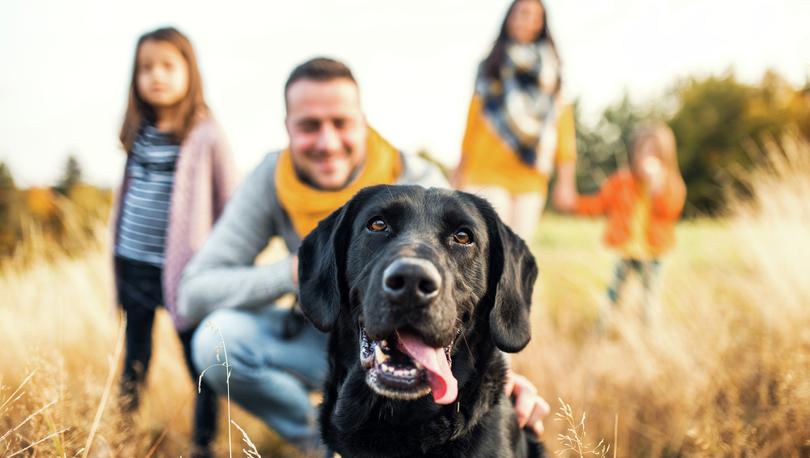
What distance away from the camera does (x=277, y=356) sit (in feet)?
8.62

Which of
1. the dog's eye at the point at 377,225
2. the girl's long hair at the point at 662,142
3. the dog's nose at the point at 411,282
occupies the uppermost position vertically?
the girl's long hair at the point at 662,142

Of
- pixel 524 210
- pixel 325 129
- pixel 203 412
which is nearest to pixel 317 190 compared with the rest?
pixel 325 129

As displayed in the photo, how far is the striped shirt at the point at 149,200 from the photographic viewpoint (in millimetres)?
3076

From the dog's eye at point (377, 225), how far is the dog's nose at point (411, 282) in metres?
0.38

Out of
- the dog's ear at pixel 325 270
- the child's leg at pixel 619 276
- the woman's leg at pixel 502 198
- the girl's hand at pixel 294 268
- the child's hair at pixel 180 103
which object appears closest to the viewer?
the dog's ear at pixel 325 270

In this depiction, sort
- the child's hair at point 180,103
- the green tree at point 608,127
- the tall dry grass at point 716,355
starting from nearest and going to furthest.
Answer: the tall dry grass at point 716,355
the child's hair at point 180,103
the green tree at point 608,127

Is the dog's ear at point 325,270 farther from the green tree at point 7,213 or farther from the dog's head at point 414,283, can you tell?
the green tree at point 7,213

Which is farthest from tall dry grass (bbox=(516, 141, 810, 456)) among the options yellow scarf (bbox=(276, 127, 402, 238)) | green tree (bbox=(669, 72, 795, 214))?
green tree (bbox=(669, 72, 795, 214))

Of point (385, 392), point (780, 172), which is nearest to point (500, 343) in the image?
point (385, 392)

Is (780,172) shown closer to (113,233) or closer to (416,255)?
(416,255)

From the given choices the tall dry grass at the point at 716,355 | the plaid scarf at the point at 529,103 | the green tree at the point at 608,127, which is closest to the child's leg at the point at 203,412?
the tall dry grass at the point at 716,355

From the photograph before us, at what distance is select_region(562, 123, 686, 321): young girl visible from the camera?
462 centimetres

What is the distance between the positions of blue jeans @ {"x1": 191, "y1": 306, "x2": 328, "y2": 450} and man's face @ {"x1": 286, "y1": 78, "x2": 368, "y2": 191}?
2.50ft

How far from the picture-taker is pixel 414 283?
1.42 m
